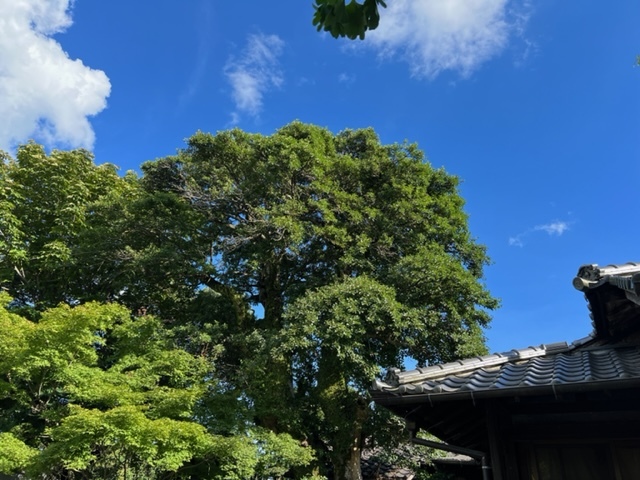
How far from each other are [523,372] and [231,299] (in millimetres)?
11705

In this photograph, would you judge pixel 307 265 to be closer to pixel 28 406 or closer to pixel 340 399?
pixel 340 399

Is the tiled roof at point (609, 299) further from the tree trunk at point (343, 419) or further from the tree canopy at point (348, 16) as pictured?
the tree trunk at point (343, 419)

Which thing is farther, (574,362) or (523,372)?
(574,362)

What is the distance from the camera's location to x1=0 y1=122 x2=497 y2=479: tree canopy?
9867mm

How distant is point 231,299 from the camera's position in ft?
48.2

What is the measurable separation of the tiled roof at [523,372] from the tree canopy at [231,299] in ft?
19.6

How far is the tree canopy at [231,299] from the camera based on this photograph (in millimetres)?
9867

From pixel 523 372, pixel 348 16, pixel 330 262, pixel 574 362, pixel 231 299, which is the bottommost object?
pixel 523 372

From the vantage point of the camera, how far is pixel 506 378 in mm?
3809

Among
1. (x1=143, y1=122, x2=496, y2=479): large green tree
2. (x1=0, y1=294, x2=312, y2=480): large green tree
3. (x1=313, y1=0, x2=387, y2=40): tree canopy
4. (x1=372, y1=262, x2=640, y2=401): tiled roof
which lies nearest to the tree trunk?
(x1=143, y1=122, x2=496, y2=479): large green tree

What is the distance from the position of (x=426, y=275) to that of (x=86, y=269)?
10638mm

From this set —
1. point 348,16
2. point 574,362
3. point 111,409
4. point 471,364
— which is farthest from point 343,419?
point 348,16

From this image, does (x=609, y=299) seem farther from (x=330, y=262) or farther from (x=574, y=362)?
(x=330, y=262)

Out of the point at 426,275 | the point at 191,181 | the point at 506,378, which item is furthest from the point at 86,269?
the point at 506,378
